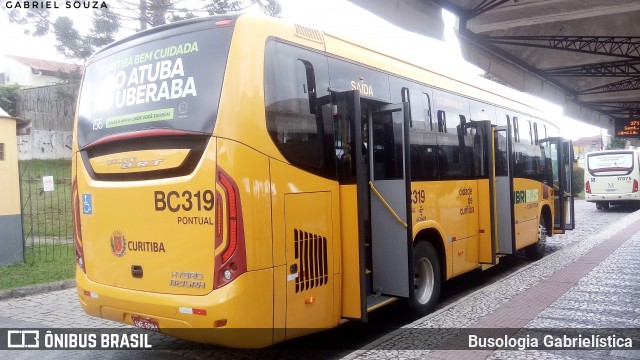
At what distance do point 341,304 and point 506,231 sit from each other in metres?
4.70

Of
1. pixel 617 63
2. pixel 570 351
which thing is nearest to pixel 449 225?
pixel 570 351

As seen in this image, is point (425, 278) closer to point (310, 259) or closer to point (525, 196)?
point (310, 259)

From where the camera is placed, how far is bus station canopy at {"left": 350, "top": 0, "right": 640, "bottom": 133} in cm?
924

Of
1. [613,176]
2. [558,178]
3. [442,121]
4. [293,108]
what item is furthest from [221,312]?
[613,176]

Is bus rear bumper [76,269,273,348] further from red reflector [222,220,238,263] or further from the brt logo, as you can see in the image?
the brt logo

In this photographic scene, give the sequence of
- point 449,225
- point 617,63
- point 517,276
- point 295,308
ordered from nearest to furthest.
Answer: point 295,308, point 449,225, point 517,276, point 617,63

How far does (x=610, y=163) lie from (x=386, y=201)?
73.2 ft

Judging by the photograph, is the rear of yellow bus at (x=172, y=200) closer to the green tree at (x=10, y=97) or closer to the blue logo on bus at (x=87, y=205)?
the blue logo on bus at (x=87, y=205)

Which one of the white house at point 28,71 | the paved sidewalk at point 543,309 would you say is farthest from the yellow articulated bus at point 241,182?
the white house at point 28,71

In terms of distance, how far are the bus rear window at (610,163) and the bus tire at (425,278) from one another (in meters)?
20.7

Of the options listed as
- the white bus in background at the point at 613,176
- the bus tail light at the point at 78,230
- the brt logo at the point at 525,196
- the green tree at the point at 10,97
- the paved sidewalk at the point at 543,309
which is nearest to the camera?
the paved sidewalk at the point at 543,309

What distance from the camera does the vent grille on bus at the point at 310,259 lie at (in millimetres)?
4586

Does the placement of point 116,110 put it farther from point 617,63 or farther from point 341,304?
point 617,63

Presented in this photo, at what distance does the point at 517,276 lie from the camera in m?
8.46
